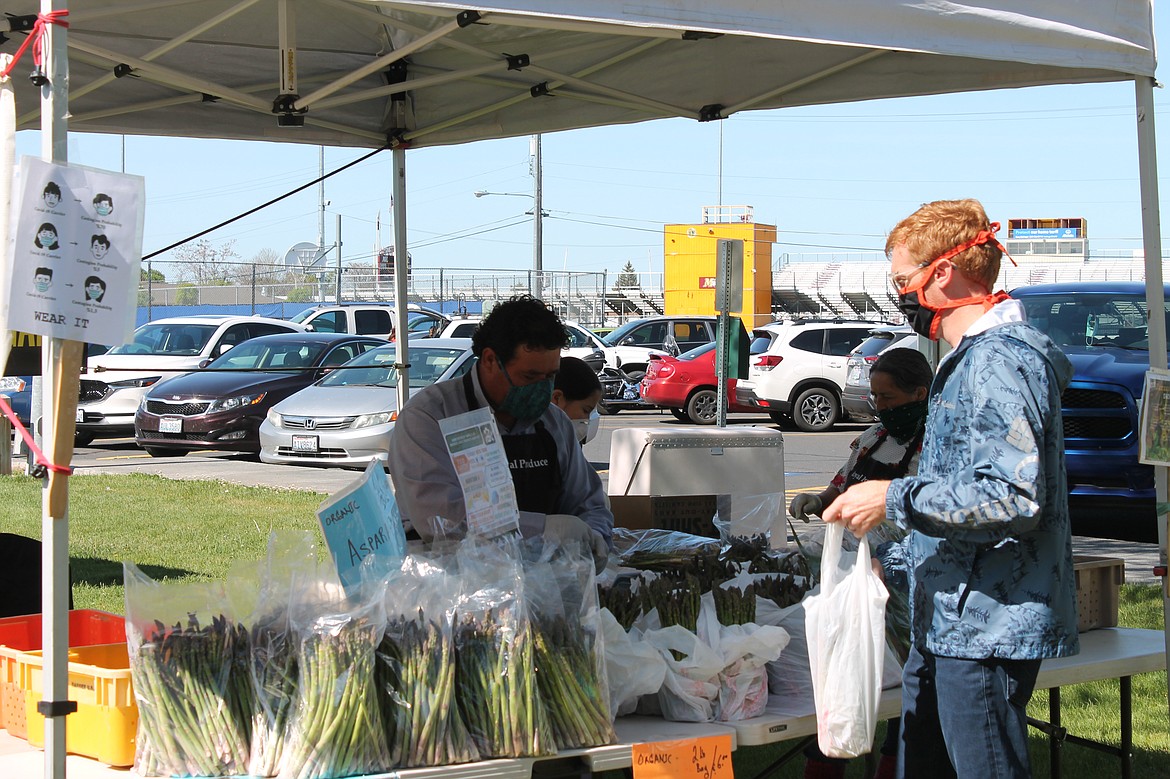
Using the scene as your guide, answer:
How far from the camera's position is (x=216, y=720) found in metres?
2.50

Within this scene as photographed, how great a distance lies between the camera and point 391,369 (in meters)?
12.9

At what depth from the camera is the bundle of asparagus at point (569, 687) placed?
2672 millimetres

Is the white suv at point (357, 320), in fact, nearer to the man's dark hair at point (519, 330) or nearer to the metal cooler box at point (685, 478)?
the metal cooler box at point (685, 478)

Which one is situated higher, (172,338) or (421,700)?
(172,338)

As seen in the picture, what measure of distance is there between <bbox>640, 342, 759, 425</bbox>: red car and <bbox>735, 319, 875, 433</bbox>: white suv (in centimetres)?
50

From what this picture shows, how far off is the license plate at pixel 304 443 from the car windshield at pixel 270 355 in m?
2.10

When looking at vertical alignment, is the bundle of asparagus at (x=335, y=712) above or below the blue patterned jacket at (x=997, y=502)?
below

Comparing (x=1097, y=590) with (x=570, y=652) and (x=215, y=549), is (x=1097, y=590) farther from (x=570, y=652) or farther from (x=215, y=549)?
(x=215, y=549)

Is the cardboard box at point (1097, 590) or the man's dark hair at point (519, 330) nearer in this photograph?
the man's dark hair at point (519, 330)

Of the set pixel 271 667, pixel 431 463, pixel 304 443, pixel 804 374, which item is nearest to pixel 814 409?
pixel 804 374

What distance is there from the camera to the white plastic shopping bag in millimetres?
2719

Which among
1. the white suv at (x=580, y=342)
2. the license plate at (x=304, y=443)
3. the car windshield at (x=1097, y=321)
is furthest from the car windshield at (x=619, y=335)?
the car windshield at (x=1097, y=321)

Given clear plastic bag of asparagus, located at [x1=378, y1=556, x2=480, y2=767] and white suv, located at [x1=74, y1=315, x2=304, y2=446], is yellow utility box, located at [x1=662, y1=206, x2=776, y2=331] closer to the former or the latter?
white suv, located at [x1=74, y1=315, x2=304, y2=446]

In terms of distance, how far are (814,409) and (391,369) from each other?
8.81 meters
